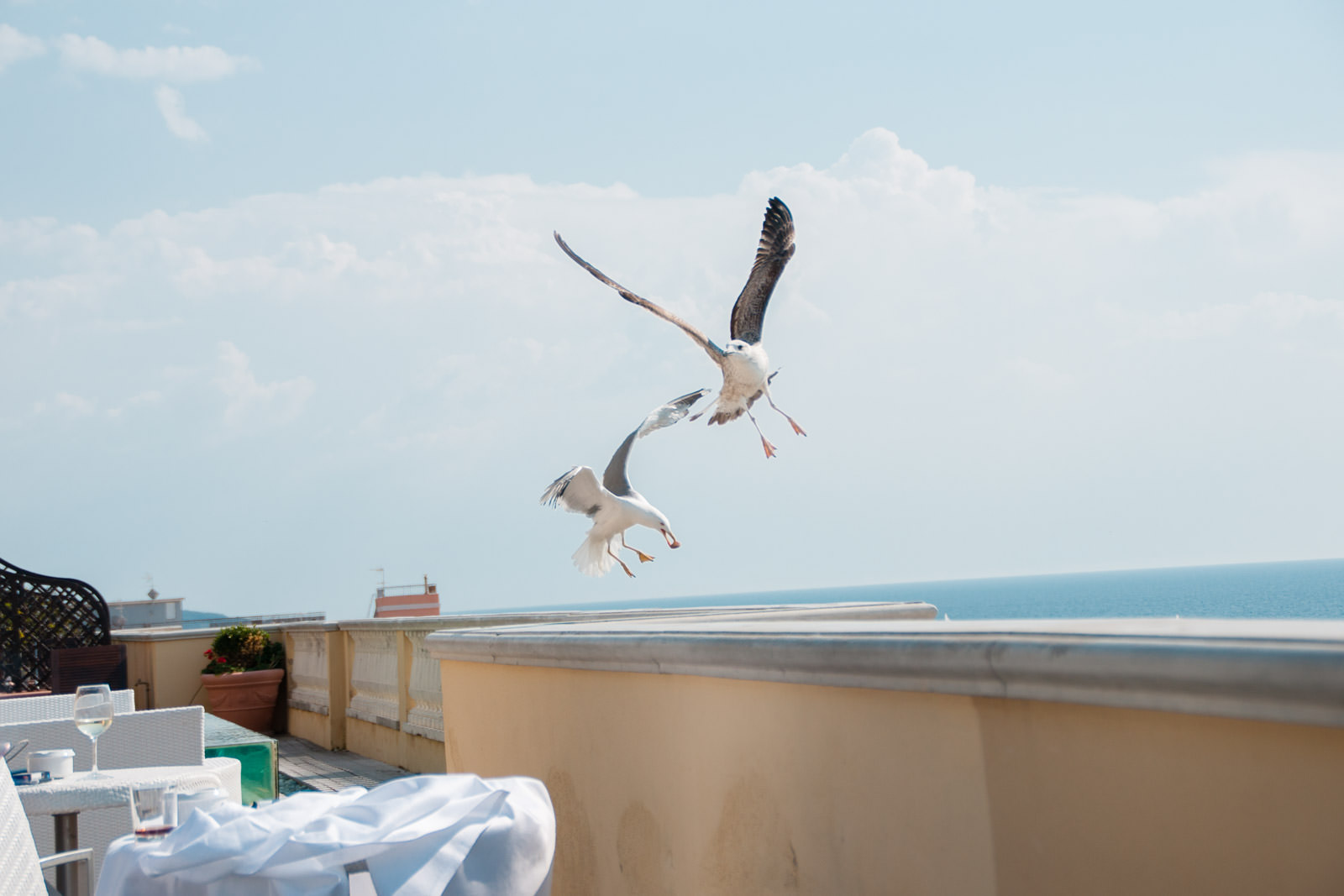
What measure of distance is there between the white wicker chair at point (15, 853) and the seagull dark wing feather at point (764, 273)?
799 centimetres

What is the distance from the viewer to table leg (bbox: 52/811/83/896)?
356cm

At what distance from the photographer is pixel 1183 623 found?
5.80ft

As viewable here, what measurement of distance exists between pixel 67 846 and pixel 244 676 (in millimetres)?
8043

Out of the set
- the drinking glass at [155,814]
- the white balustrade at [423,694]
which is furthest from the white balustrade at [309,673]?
the drinking glass at [155,814]

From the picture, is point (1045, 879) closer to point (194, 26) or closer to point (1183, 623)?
point (1183, 623)

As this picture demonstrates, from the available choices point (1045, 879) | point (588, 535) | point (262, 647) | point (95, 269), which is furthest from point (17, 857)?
point (95, 269)

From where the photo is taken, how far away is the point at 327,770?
27.8ft

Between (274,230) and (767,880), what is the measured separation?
15577 millimetres

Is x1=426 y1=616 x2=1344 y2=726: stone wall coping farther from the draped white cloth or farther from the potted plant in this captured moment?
the potted plant

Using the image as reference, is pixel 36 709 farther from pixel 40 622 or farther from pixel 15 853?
pixel 40 622

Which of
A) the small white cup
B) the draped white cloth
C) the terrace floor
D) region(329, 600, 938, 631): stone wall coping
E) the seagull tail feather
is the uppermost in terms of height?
the seagull tail feather

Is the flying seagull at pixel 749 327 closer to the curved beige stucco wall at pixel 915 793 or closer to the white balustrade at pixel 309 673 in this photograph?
the white balustrade at pixel 309 673

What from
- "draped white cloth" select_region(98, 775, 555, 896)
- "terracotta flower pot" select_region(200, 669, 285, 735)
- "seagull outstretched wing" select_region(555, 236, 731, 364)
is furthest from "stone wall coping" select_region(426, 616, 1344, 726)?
"terracotta flower pot" select_region(200, 669, 285, 735)

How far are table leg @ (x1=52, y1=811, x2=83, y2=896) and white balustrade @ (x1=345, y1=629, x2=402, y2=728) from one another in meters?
4.48
